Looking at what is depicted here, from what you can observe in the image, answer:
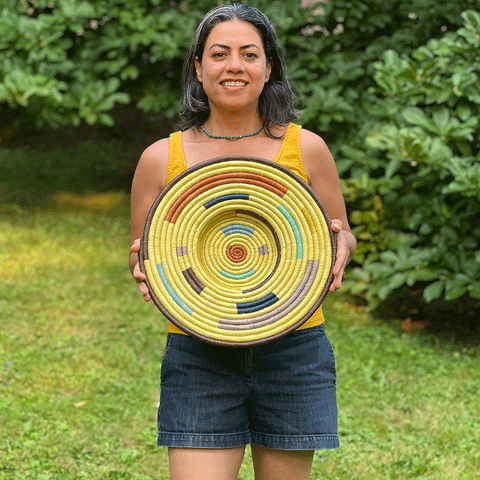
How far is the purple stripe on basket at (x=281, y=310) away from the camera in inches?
68.4

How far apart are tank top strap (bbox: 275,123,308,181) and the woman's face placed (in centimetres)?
15

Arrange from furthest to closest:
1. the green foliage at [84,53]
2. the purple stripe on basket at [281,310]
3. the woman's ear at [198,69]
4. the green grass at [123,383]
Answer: the green foliage at [84,53], the green grass at [123,383], the woman's ear at [198,69], the purple stripe on basket at [281,310]

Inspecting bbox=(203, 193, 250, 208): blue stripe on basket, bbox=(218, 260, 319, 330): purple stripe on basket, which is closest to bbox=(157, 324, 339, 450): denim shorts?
bbox=(218, 260, 319, 330): purple stripe on basket

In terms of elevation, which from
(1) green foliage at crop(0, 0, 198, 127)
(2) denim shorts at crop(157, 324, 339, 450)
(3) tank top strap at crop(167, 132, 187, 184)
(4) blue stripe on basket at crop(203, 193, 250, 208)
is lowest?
(2) denim shorts at crop(157, 324, 339, 450)

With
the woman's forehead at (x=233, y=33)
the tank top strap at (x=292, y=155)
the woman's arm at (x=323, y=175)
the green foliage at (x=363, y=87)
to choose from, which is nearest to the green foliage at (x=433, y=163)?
the green foliage at (x=363, y=87)

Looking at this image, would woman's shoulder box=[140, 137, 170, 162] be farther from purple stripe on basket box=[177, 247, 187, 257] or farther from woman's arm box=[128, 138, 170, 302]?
purple stripe on basket box=[177, 247, 187, 257]

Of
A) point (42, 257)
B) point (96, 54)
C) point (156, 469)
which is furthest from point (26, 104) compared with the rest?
point (156, 469)

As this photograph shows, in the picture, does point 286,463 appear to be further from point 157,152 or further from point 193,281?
point 157,152

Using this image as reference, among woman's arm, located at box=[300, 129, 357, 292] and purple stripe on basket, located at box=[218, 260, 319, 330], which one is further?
woman's arm, located at box=[300, 129, 357, 292]

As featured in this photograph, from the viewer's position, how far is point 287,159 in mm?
1881

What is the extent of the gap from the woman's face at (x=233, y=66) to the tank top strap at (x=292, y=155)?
15 centimetres

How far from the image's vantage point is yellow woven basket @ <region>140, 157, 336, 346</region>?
5.75 ft

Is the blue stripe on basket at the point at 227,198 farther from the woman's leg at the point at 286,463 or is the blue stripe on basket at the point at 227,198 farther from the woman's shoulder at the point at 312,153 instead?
the woman's leg at the point at 286,463

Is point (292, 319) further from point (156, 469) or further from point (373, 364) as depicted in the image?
point (373, 364)
